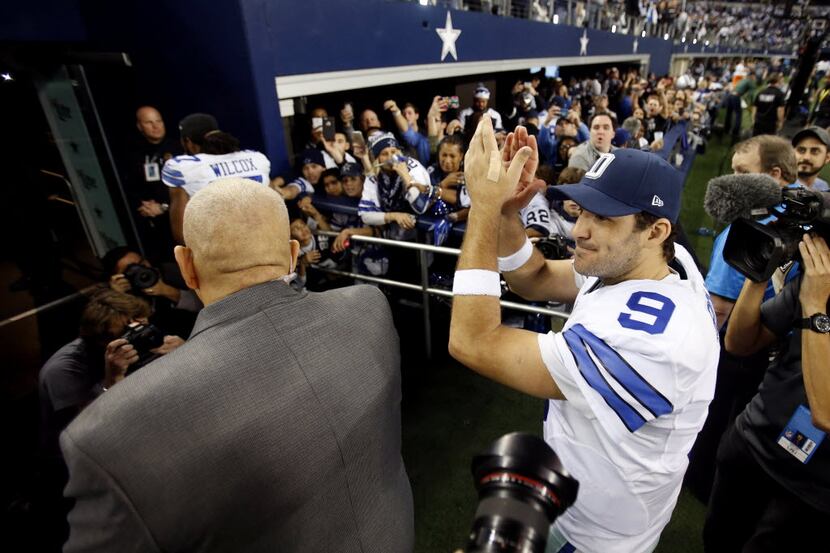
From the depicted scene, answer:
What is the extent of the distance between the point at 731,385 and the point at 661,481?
136 centimetres

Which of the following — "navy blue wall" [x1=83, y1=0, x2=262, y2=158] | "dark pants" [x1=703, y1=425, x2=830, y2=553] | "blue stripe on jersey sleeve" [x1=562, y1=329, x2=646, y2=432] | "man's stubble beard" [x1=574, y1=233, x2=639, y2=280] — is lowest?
"dark pants" [x1=703, y1=425, x2=830, y2=553]

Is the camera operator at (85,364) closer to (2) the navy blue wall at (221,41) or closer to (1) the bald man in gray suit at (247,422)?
(1) the bald man in gray suit at (247,422)

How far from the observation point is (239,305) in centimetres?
102

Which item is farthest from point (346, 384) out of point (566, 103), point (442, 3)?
point (566, 103)

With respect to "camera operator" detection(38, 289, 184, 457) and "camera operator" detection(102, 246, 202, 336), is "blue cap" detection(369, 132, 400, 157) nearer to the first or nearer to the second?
"camera operator" detection(102, 246, 202, 336)

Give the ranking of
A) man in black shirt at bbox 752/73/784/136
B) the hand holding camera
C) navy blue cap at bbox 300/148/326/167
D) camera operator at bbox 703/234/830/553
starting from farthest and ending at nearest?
man in black shirt at bbox 752/73/784/136 → navy blue cap at bbox 300/148/326/167 → the hand holding camera → camera operator at bbox 703/234/830/553

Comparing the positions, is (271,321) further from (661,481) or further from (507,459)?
(661,481)

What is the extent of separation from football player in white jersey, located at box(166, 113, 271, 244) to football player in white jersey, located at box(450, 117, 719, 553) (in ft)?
7.59

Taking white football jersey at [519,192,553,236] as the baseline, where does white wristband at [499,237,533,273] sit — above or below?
above

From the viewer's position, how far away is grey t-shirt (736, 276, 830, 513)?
4.87 ft

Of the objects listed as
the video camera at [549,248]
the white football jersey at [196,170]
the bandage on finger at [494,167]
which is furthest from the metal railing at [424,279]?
the bandage on finger at [494,167]

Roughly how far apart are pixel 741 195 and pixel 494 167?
4.00 feet

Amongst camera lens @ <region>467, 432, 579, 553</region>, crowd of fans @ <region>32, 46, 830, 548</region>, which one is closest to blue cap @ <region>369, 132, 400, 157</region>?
crowd of fans @ <region>32, 46, 830, 548</region>

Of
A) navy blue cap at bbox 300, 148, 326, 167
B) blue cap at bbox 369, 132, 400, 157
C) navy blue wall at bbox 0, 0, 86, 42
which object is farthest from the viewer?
navy blue cap at bbox 300, 148, 326, 167
